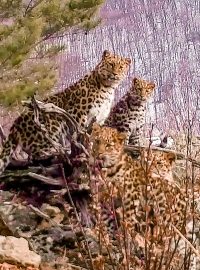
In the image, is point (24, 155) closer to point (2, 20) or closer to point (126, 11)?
point (2, 20)

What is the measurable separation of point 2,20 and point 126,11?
46.6 ft

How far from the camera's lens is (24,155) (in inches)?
199

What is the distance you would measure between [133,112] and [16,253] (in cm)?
297

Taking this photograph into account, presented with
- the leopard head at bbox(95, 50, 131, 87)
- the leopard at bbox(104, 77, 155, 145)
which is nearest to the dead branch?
the leopard head at bbox(95, 50, 131, 87)

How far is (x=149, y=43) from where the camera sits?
26.2m

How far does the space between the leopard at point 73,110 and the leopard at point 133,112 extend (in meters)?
0.30

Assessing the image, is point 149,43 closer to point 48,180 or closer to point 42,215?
point 48,180

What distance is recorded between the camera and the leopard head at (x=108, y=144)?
3709 millimetres

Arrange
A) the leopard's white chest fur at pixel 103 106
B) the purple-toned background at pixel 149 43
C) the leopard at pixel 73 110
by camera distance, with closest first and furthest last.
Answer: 1. the leopard at pixel 73 110
2. the leopard's white chest fur at pixel 103 106
3. the purple-toned background at pixel 149 43

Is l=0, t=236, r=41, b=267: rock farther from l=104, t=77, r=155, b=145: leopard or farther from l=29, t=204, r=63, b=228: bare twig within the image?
l=104, t=77, r=155, b=145: leopard

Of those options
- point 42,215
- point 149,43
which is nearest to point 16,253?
point 42,215

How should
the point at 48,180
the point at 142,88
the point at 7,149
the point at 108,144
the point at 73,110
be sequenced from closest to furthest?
the point at 108,144
the point at 48,180
the point at 7,149
the point at 73,110
the point at 142,88

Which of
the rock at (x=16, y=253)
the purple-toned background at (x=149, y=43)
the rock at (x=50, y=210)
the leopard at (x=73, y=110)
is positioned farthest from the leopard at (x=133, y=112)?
the purple-toned background at (x=149, y=43)

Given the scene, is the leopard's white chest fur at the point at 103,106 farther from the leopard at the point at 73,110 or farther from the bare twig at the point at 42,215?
the bare twig at the point at 42,215
